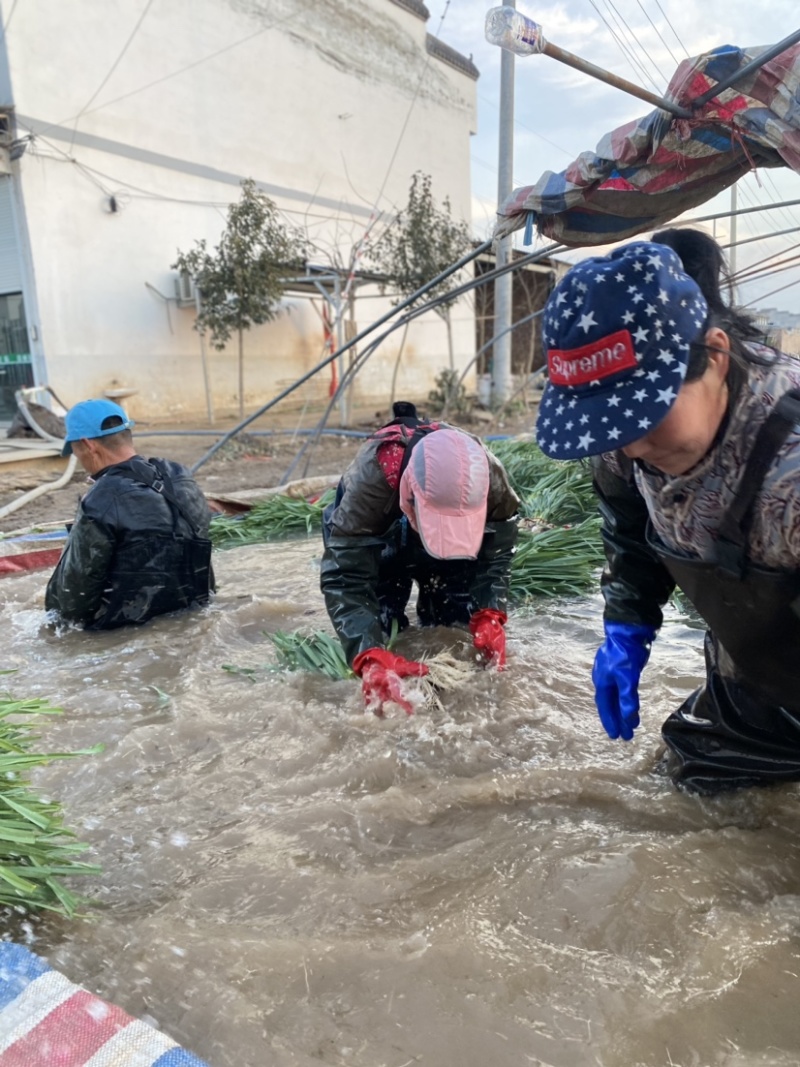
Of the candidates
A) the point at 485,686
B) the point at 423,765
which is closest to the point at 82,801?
the point at 423,765

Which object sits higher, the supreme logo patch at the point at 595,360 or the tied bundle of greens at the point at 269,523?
the supreme logo patch at the point at 595,360

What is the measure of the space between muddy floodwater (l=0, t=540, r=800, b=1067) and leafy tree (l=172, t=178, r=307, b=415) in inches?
344

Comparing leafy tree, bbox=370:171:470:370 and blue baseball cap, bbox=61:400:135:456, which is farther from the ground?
leafy tree, bbox=370:171:470:370

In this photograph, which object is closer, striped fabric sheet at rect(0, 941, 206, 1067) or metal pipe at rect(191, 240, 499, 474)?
striped fabric sheet at rect(0, 941, 206, 1067)

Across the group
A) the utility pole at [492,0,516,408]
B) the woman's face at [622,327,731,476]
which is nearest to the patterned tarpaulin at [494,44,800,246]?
the woman's face at [622,327,731,476]

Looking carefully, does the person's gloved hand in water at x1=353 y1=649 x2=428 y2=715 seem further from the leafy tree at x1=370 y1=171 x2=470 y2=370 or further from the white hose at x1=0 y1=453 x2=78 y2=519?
the leafy tree at x1=370 y1=171 x2=470 y2=370

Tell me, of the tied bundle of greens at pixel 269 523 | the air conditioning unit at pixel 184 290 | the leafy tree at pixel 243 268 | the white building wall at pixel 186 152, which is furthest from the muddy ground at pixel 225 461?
the air conditioning unit at pixel 184 290

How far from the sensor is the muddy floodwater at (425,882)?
1479 mm

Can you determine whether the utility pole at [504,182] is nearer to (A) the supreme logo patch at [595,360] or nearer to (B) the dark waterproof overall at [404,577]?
(B) the dark waterproof overall at [404,577]

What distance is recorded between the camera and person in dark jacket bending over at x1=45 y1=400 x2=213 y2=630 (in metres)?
3.46

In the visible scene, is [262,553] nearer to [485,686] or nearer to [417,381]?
[485,686]

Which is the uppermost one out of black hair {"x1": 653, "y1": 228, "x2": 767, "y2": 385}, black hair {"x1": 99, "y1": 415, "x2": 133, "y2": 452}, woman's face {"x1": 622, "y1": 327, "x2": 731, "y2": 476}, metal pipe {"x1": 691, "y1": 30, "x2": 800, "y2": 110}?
metal pipe {"x1": 691, "y1": 30, "x2": 800, "y2": 110}

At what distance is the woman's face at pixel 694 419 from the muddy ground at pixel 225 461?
506 centimetres

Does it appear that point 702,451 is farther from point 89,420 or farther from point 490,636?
point 89,420
